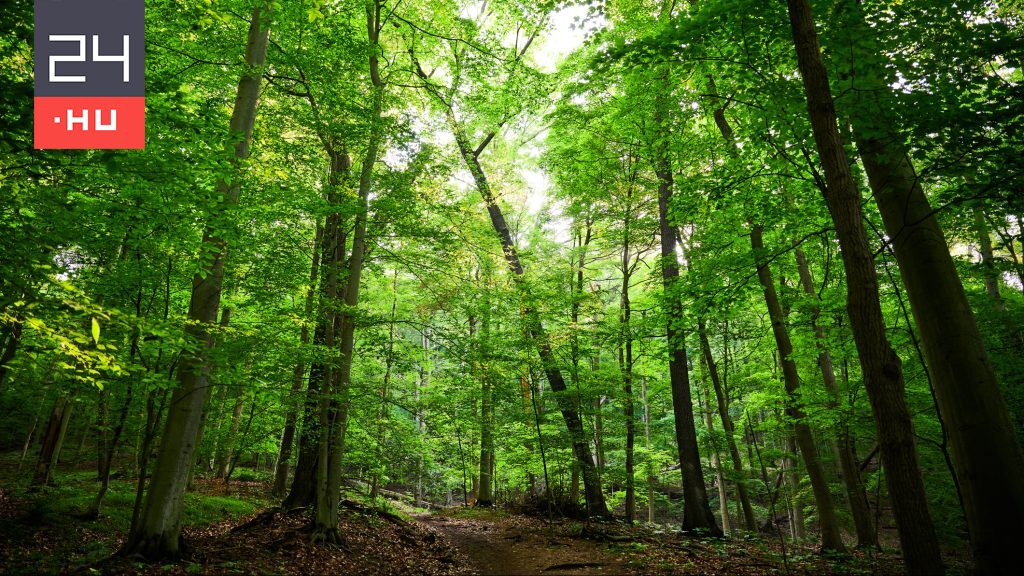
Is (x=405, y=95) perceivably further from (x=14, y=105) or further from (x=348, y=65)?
(x=14, y=105)

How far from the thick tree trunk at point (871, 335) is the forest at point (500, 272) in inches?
0.9

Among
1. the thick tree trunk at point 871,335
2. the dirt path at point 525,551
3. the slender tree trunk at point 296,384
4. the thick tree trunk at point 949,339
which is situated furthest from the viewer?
the slender tree trunk at point 296,384

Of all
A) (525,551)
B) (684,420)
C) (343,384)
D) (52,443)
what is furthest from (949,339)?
(52,443)

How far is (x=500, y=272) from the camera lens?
43.9 ft

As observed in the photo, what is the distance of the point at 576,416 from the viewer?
11.9 meters

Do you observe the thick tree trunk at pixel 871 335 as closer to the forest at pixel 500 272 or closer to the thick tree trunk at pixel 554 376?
the forest at pixel 500 272

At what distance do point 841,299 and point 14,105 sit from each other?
427 inches

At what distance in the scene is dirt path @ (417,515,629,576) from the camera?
7926 mm

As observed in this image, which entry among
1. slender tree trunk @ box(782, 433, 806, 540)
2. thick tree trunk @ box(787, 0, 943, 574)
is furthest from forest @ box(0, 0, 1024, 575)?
slender tree trunk @ box(782, 433, 806, 540)

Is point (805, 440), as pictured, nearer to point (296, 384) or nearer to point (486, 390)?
point (486, 390)

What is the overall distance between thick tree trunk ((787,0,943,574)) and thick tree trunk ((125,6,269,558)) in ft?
19.5

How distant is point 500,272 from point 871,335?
1008 centimetres

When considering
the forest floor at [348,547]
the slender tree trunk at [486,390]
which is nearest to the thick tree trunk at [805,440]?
the forest floor at [348,547]
